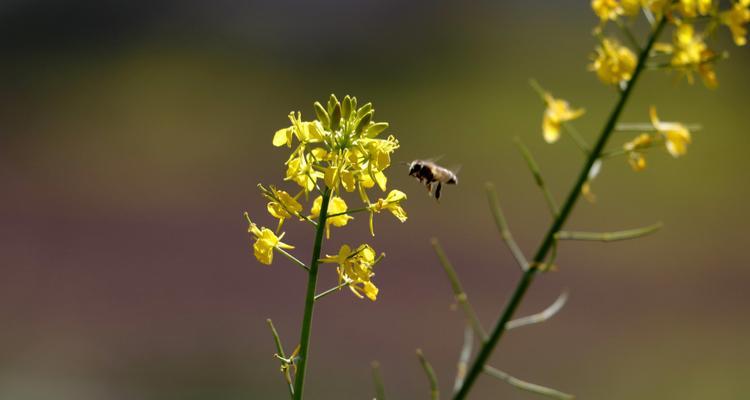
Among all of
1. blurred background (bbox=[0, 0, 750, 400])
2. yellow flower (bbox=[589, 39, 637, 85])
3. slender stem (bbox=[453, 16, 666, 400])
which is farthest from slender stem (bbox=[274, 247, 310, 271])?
blurred background (bbox=[0, 0, 750, 400])

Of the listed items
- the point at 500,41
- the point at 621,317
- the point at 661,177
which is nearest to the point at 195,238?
the point at 621,317

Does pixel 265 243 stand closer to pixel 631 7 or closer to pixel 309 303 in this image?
pixel 309 303

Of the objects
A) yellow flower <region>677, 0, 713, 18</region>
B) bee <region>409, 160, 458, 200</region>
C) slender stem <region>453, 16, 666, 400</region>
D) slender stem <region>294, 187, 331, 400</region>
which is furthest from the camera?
bee <region>409, 160, 458, 200</region>

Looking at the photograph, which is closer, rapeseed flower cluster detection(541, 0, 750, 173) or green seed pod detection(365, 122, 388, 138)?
green seed pod detection(365, 122, 388, 138)

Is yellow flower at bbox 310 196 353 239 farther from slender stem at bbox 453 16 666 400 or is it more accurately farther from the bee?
the bee

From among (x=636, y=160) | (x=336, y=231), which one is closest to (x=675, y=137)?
(x=636, y=160)
